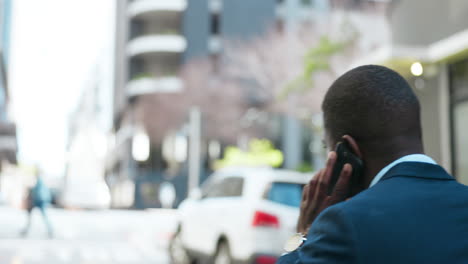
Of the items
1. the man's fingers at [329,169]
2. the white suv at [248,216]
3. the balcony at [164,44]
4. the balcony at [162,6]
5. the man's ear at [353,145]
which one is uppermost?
the balcony at [162,6]

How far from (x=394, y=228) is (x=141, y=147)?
48330 millimetres

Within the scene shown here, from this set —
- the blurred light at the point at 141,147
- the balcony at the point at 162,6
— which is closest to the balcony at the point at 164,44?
the balcony at the point at 162,6

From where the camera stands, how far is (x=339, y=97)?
1920 millimetres

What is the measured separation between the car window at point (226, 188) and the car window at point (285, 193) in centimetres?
54

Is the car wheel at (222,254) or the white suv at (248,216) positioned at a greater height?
the white suv at (248,216)

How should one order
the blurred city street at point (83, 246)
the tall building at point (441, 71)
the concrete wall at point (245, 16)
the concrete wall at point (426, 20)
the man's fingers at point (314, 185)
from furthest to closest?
the concrete wall at point (245, 16) < the blurred city street at point (83, 246) < the concrete wall at point (426, 20) < the tall building at point (441, 71) < the man's fingers at point (314, 185)

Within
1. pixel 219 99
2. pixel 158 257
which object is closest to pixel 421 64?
pixel 158 257

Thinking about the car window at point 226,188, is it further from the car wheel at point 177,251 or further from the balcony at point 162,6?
the balcony at point 162,6

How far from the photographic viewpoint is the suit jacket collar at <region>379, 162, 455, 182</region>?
5.93 feet

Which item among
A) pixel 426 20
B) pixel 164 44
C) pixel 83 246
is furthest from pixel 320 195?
pixel 164 44

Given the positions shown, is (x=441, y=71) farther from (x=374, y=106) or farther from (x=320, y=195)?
(x=374, y=106)

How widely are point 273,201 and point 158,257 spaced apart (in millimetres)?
5251

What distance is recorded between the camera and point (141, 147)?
162ft

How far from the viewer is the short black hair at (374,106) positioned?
186 centimetres
